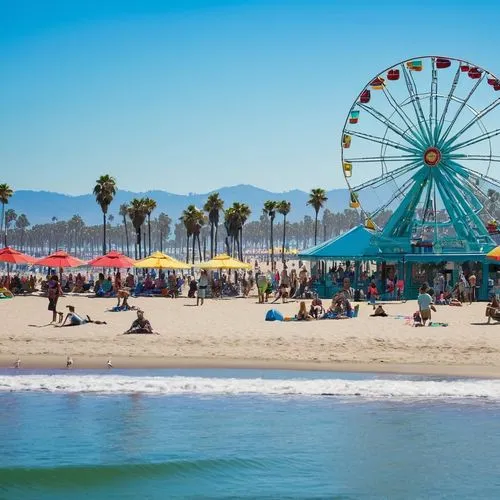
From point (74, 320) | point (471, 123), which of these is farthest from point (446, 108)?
point (74, 320)

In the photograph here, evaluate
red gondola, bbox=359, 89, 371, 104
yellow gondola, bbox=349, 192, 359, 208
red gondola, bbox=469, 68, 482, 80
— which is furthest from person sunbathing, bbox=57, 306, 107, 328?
red gondola, bbox=469, 68, 482, 80

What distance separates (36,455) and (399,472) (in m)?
4.73

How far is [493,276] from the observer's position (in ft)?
121

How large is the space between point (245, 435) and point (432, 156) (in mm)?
28800

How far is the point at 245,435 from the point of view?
13938 millimetres

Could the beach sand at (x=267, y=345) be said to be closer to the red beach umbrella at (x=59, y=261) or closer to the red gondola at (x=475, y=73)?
the red beach umbrella at (x=59, y=261)

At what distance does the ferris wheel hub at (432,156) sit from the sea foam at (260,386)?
79.4 feet

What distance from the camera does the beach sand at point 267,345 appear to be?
19594 mm

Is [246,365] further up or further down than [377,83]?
further down

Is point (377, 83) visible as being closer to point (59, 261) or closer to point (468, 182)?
point (468, 182)

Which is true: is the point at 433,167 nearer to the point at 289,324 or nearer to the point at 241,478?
the point at 289,324

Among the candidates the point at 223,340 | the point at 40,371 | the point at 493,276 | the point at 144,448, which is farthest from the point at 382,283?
the point at 144,448

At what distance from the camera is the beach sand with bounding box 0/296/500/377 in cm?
1959

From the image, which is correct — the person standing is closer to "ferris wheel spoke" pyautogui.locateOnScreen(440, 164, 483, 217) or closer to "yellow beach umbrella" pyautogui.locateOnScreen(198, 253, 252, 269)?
"ferris wheel spoke" pyautogui.locateOnScreen(440, 164, 483, 217)
